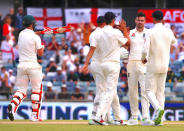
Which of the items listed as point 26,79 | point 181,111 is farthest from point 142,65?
point 181,111

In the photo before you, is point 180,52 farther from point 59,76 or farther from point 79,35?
point 59,76

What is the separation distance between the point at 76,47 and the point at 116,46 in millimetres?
11477

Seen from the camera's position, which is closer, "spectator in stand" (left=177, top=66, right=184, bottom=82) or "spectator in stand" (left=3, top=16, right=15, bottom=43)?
"spectator in stand" (left=177, top=66, right=184, bottom=82)

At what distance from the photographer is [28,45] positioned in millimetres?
14102

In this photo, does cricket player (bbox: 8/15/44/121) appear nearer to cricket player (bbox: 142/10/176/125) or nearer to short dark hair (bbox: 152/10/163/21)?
cricket player (bbox: 142/10/176/125)

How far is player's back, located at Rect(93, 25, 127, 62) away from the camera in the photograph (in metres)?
13.1

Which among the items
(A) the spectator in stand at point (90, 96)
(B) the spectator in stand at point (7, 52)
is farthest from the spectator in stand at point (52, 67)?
(A) the spectator in stand at point (90, 96)

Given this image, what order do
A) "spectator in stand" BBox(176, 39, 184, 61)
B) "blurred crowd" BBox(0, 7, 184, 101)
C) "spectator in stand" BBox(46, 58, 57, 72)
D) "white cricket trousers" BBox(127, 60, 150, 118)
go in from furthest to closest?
"spectator in stand" BBox(176, 39, 184, 61) < "spectator in stand" BBox(46, 58, 57, 72) < "blurred crowd" BBox(0, 7, 184, 101) < "white cricket trousers" BBox(127, 60, 150, 118)

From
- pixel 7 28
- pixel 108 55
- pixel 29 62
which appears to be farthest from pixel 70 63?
pixel 108 55

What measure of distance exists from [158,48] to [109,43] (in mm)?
1067

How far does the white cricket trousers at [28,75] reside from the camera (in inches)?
557

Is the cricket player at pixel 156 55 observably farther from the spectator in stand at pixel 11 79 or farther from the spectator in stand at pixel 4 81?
the spectator in stand at pixel 11 79

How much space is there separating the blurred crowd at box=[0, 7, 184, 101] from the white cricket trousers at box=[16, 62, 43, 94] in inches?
235

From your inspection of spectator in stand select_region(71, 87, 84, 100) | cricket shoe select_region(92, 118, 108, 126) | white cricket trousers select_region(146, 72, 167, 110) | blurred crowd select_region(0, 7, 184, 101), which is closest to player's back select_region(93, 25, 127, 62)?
white cricket trousers select_region(146, 72, 167, 110)
